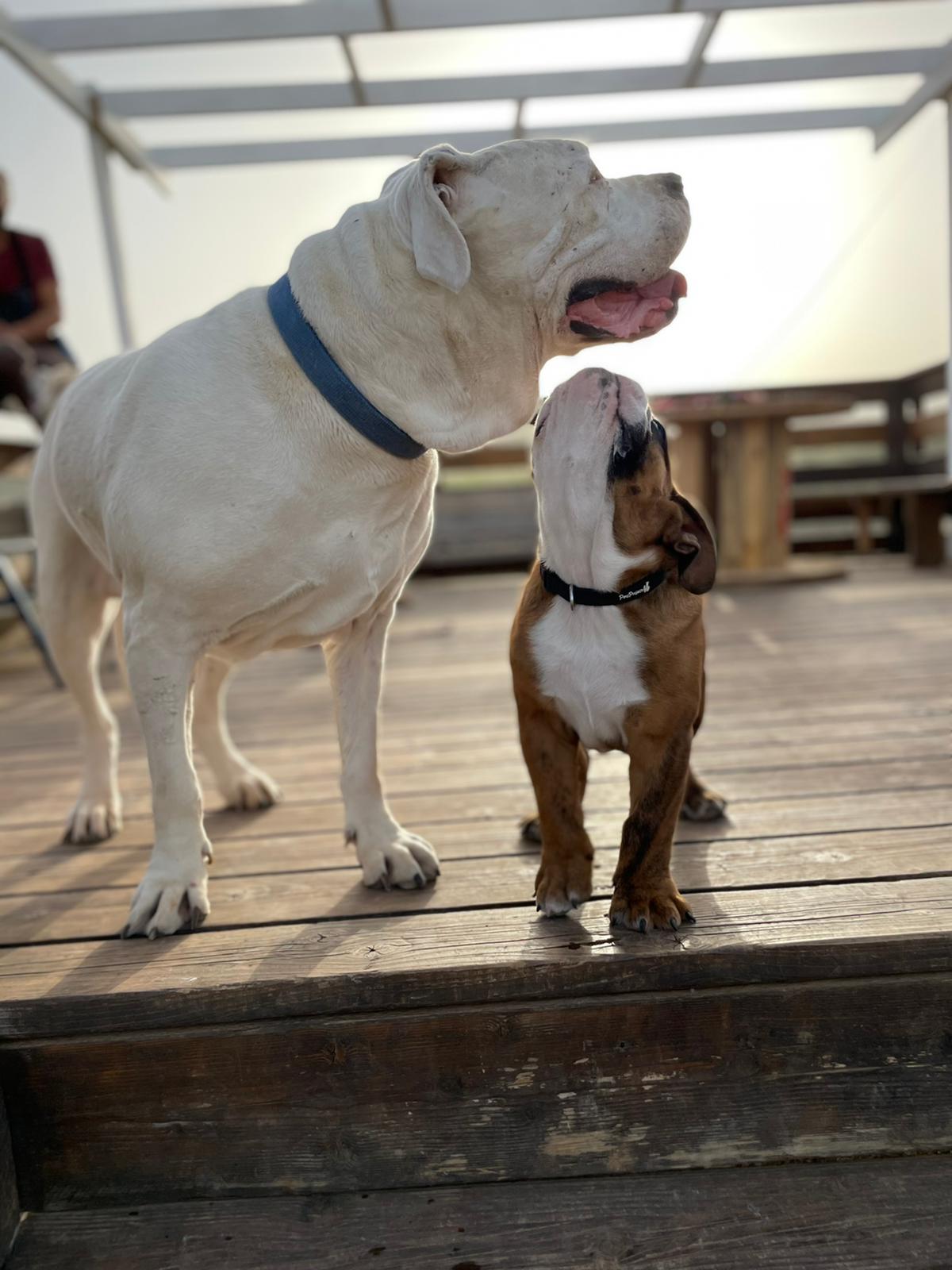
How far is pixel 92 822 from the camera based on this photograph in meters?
2.30

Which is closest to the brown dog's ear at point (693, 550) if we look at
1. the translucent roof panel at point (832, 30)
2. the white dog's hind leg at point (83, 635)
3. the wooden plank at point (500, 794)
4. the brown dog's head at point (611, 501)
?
the brown dog's head at point (611, 501)

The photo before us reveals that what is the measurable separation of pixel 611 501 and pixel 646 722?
36 cm

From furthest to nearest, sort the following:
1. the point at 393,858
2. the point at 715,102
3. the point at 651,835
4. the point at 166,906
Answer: the point at 715,102, the point at 393,858, the point at 166,906, the point at 651,835

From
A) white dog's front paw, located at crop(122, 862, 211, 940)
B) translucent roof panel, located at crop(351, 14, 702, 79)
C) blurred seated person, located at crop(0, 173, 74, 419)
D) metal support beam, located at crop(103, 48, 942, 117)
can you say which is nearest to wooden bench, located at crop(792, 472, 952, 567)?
metal support beam, located at crop(103, 48, 942, 117)

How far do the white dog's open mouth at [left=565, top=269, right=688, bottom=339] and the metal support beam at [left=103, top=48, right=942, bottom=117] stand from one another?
12.5 feet

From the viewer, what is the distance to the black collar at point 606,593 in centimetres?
159

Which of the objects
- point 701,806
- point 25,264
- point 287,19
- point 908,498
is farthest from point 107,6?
point 908,498

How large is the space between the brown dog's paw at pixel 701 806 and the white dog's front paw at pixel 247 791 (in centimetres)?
102

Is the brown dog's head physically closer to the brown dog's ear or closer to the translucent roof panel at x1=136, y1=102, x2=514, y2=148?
the brown dog's ear

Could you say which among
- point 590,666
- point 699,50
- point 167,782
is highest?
point 699,50

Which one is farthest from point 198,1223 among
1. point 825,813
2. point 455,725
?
point 455,725

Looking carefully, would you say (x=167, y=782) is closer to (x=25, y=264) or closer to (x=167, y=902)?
(x=167, y=902)

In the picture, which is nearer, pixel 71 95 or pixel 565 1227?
pixel 565 1227

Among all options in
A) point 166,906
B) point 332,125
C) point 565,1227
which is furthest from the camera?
point 332,125
